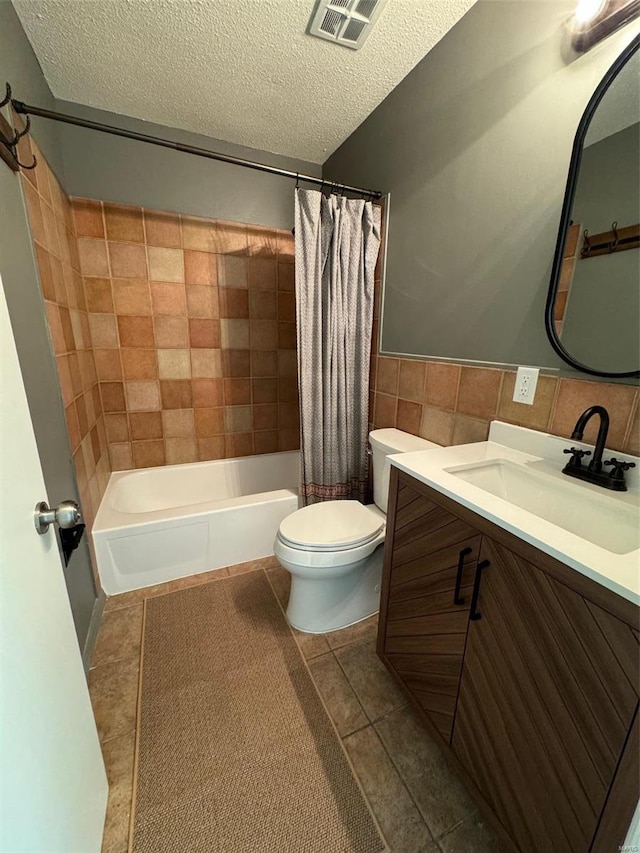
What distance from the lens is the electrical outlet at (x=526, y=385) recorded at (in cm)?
112

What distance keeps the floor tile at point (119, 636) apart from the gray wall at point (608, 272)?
1.97 m

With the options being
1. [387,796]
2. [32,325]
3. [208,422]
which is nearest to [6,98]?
[32,325]

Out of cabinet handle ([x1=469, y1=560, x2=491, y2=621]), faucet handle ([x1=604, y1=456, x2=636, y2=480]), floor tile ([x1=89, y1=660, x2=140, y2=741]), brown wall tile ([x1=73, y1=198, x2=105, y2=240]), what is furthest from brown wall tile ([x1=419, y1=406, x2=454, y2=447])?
brown wall tile ([x1=73, y1=198, x2=105, y2=240])

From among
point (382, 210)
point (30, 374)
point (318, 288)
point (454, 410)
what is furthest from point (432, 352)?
point (30, 374)

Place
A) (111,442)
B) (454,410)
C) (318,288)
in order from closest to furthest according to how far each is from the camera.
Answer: (454,410)
(318,288)
(111,442)

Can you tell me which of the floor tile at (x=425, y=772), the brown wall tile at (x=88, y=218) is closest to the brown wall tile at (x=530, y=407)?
the floor tile at (x=425, y=772)

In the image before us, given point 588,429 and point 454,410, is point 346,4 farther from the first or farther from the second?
point 588,429

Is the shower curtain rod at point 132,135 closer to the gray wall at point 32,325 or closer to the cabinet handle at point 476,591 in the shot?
the gray wall at point 32,325

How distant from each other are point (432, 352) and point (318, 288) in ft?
2.17

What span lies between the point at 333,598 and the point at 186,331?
1807mm

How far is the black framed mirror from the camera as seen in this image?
0.88 m

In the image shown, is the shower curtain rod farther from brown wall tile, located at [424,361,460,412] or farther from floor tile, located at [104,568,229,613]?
floor tile, located at [104,568,229,613]

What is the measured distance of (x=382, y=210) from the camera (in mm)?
1732

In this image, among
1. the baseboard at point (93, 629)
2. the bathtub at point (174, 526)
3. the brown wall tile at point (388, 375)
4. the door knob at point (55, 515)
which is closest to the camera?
the door knob at point (55, 515)
